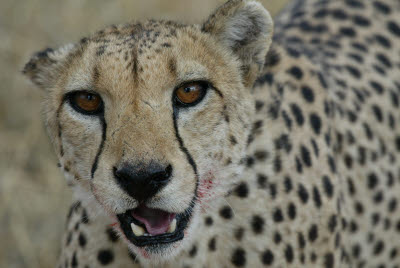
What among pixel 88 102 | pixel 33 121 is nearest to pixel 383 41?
pixel 88 102

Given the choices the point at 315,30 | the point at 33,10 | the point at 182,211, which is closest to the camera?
the point at 182,211

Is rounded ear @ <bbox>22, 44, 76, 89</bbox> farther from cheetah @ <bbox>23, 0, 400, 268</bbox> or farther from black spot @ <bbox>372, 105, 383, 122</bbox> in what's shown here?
black spot @ <bbox>372, 105, 383, 122</bbox>

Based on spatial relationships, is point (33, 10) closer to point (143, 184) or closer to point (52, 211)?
point (52, 211)

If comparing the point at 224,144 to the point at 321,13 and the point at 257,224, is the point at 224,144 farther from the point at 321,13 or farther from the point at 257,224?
the point at 321,13

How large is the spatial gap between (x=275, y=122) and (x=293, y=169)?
0.58 feet

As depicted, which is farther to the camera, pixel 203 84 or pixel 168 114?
pixel 203 84

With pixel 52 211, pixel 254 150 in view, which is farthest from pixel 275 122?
pixel 52 211

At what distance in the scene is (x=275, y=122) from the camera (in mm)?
2516

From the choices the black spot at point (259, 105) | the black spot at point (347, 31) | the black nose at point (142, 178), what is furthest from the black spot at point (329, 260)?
the black spot at point (347, 31)

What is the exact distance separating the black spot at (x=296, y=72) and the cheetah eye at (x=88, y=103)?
0.89m

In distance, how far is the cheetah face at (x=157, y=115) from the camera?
1.98 m

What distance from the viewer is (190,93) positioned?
2.15 meters

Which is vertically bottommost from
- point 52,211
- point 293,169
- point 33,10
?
point 52,211

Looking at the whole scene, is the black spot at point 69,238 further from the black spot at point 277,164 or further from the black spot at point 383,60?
the black spot at point 383,60
